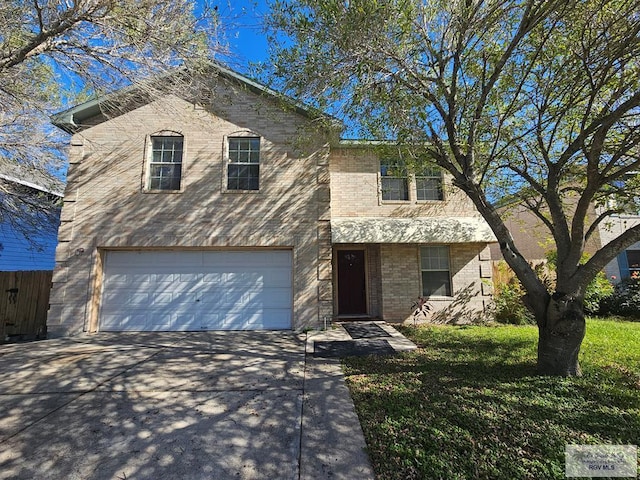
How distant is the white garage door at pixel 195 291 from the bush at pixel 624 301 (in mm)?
11304

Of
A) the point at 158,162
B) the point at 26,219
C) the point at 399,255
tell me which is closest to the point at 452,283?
the point at 399,255

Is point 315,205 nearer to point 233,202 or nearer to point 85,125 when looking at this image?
point 233,202

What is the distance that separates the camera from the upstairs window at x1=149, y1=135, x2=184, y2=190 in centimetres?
988

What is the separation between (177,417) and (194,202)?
678cm

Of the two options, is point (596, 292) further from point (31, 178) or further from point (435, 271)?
point (31, 178)

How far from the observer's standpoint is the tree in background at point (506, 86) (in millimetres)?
5008

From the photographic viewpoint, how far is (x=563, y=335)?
16.4ft

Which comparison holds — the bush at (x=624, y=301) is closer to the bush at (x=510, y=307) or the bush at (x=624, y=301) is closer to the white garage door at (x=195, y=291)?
the bush at (x=510, y=307)

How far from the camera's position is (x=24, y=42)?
5.77 metres

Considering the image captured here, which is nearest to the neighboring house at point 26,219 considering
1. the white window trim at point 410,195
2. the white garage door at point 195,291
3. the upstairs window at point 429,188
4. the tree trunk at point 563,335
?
the white garage door at point 195,291

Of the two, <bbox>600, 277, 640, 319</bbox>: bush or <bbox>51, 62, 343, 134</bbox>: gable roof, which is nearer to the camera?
<bbox>51, 62, 343, 134</bbox>: gable roof

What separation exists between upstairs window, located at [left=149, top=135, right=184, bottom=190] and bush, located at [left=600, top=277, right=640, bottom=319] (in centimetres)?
1515

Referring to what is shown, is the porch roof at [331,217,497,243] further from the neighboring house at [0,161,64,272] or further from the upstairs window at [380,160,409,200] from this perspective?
the neighboring house at [0,161,64,272]

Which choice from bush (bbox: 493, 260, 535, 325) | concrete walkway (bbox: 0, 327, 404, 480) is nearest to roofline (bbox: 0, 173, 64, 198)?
concrete walkway (bbox: 0, 327, 404, 480)
